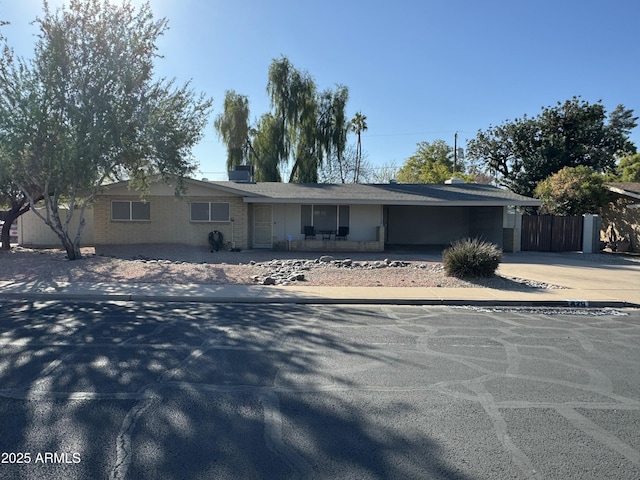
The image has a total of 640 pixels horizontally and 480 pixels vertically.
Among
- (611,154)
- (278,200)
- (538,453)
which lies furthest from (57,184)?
(611,154)

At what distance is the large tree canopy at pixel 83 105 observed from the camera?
1304 cm

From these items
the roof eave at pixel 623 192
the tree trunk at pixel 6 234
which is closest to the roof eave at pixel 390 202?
the roof eave at pixel 623 192

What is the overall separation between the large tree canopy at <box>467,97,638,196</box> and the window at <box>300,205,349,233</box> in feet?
62.2

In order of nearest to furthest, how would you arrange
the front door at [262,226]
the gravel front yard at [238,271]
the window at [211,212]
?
the gravel front yard at [238,271] → the window at [211,212] → the front door at [262,226]

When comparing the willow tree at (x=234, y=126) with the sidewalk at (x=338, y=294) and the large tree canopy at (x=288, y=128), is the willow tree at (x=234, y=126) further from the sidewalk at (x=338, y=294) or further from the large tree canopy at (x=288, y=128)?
the sidewalk at (x=338, y=294)

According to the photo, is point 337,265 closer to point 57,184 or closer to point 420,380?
point 57,184

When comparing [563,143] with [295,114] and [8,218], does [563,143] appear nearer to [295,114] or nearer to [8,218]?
[295,114]

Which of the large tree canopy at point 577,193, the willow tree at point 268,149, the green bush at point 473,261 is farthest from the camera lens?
the willow tree at point 268,149

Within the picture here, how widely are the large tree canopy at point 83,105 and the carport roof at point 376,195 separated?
220 inches

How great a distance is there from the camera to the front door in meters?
21.2

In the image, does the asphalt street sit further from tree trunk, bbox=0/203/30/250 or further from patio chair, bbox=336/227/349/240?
tree trunk, bbox=0/203/30/250

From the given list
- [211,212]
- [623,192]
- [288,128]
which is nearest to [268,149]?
[288,128]

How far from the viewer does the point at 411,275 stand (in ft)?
43.0

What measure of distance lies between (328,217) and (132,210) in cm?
905
